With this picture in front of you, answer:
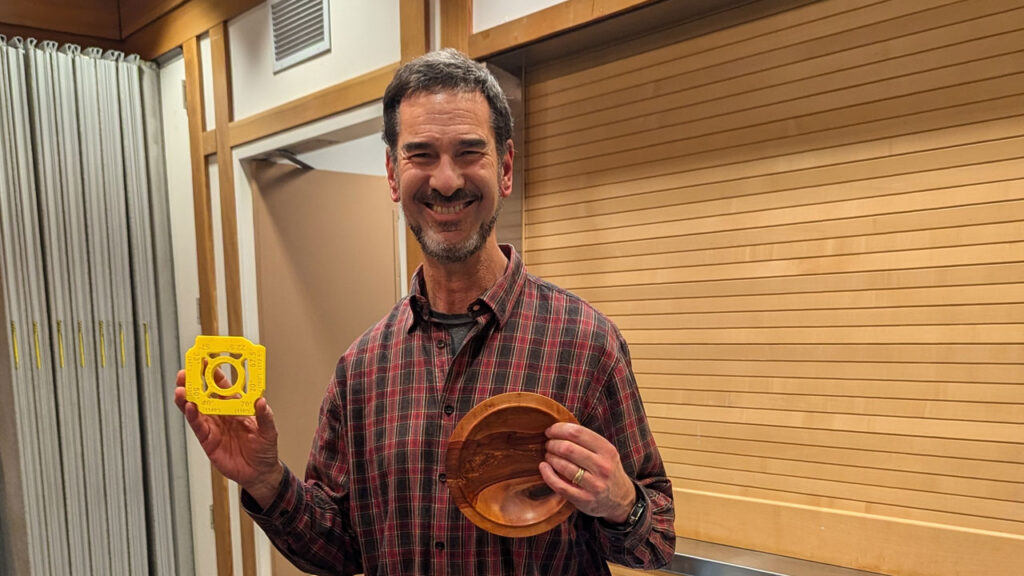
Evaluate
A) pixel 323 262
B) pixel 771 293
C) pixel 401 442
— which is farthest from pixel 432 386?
pixel 323 262

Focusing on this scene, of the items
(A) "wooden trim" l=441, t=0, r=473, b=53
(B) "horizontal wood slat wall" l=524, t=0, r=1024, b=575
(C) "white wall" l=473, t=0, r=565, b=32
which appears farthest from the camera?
(A) "wooden trim" l=441, t=0, r=473, b=53

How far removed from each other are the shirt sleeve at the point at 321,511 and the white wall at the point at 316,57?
135cm

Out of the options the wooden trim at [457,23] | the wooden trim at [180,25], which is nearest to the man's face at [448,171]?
the wooden trim at [457,23]

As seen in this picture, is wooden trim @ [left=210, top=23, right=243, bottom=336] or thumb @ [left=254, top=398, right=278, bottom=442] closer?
thumb @ [left=254, top=398, right=278, bottom=442]

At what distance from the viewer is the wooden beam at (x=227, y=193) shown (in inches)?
106

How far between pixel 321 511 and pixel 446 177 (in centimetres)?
63

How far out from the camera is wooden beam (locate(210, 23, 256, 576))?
2.69 m

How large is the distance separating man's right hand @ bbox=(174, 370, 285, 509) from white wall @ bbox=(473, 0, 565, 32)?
1277mm

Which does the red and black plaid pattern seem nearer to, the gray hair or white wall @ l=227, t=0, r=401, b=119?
the gray hair

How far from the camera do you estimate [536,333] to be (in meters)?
1.05

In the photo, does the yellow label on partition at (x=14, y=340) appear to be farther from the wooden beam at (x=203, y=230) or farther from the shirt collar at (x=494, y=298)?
the shirt collar at (x=494, y=298)

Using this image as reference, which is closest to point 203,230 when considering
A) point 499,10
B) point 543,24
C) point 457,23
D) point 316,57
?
point 316,57

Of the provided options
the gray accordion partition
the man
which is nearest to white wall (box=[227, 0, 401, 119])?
the gray accordion partition

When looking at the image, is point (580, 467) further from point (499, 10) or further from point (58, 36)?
point (58, 36)
